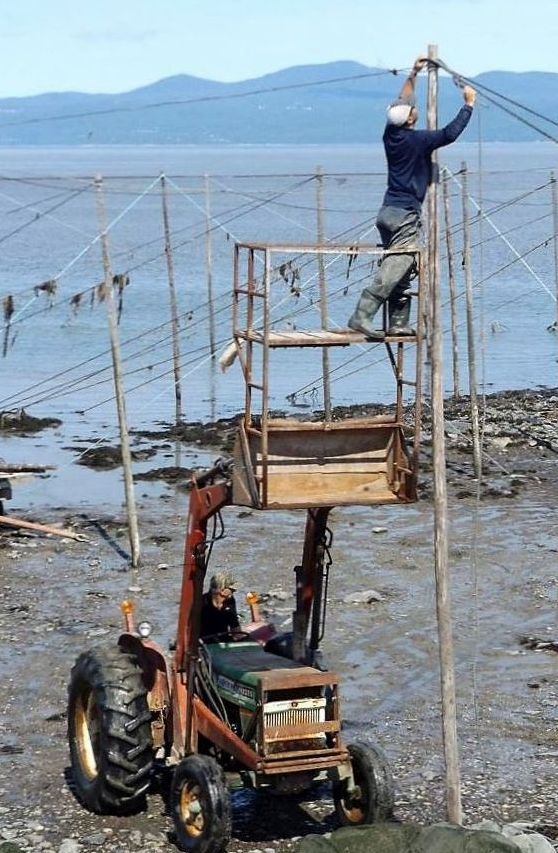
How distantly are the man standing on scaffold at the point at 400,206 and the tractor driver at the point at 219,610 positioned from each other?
2580 mm

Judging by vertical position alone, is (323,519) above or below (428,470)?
above

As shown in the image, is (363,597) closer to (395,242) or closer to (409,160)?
(395,242)

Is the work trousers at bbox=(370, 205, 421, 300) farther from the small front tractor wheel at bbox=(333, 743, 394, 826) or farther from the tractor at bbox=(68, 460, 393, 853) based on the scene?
the small front tractor wheel at bbox=(333, 743, 394, 826)

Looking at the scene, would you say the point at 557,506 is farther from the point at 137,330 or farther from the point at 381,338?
the point at 137,330

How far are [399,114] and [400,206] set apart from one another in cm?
73

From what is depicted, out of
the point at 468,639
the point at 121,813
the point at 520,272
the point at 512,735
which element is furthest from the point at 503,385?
the point at 520,272

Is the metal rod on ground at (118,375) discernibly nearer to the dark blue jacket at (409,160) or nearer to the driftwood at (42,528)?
the driftwood at (42,528)

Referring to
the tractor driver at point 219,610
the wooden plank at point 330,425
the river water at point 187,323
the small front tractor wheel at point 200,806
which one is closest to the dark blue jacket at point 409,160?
the wooden plank at point 330,425

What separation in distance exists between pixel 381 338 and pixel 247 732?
3.21 metres

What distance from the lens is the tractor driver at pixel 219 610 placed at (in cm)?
1323

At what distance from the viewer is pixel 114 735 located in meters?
12.8

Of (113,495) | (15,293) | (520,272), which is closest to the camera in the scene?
(113,495)

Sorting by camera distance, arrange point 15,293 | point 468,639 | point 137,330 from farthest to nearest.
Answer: point 15,293
point 137,330
point 468,639

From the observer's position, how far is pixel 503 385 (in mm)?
47531
